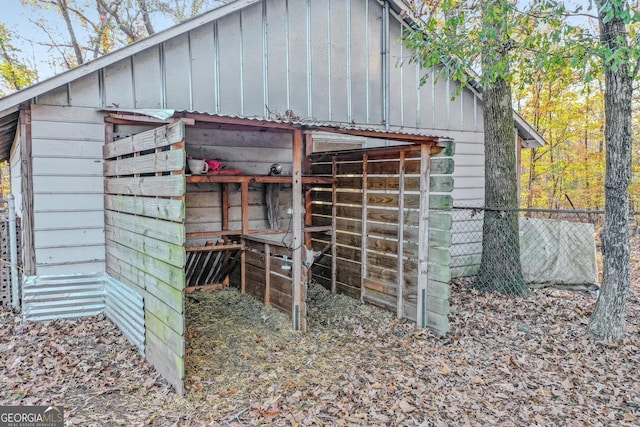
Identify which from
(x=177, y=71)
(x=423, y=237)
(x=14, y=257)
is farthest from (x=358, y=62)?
(x=14, y=257)

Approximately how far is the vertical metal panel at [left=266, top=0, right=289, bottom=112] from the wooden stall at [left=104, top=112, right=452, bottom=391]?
496mm

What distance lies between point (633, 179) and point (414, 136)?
1287cm

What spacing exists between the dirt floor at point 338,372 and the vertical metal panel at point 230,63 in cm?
271

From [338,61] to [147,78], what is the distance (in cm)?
279

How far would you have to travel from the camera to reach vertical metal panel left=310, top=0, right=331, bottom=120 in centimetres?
616

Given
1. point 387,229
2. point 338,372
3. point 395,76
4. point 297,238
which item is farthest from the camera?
point 395,76

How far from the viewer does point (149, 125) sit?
4992mm

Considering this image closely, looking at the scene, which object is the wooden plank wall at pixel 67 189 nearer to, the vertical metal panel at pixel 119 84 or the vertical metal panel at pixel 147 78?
the vertical metal panel at pixel 119 84

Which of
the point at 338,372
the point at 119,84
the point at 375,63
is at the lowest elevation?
the point at 338,372

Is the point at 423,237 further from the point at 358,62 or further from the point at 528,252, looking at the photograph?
the point at 358,62

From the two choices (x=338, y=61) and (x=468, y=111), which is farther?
(x=468, y=111)

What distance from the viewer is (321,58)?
20.4 ft

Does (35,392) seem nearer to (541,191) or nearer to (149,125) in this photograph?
(149,125)

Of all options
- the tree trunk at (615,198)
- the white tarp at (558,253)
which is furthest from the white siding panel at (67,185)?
the white tarp at (558,253)
